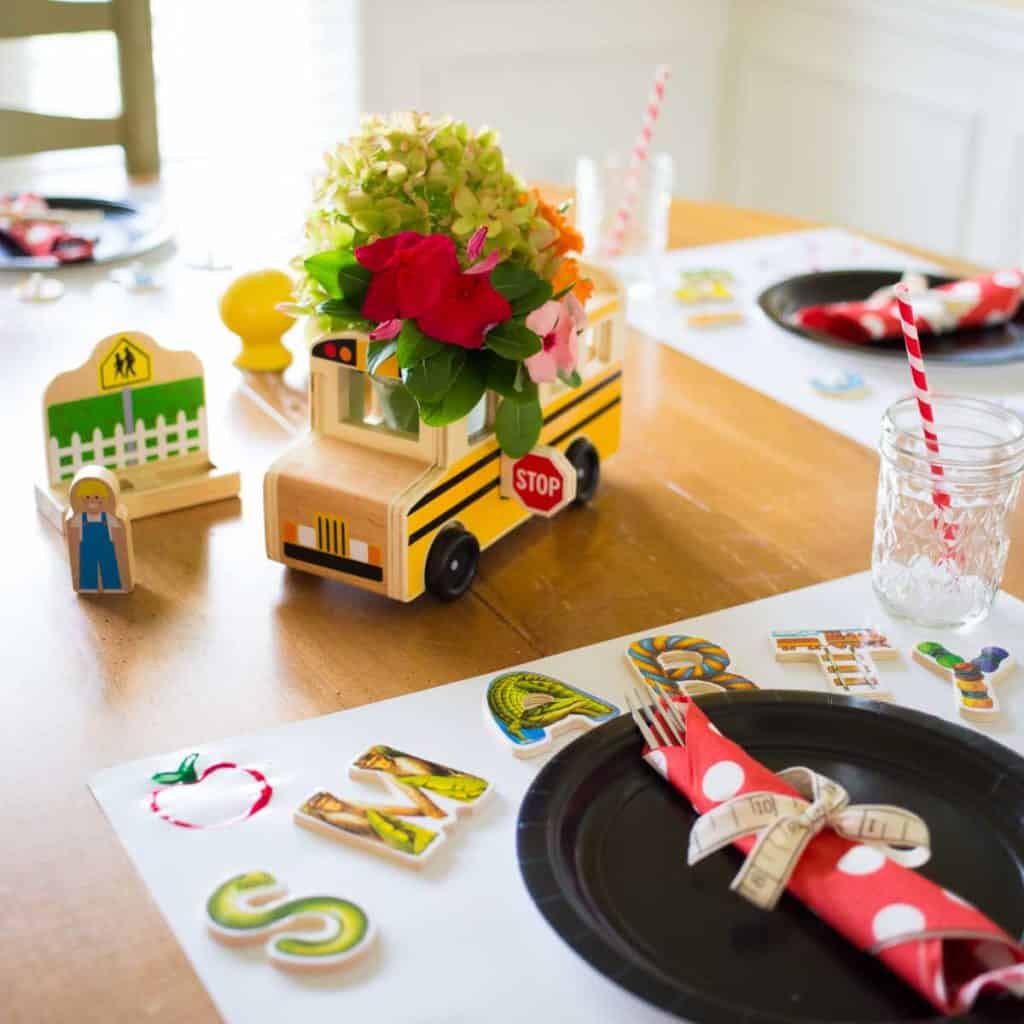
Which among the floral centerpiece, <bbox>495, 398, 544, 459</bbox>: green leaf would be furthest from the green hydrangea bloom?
<bbox>495, 398, 544, 459</bbox>: green leaf

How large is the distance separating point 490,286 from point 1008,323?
0.92 metres

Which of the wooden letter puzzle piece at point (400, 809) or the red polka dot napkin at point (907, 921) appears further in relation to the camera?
the wooden letter puzzle piece at point (400, 809)

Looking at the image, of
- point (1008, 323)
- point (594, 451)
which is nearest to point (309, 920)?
point (594, 451)

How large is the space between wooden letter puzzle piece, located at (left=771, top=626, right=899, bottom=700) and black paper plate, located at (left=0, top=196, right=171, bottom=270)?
1165 millimetres

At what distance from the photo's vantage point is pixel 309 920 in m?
0.80

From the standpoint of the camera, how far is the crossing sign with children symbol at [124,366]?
4.00 ft

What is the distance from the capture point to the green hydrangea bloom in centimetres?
112

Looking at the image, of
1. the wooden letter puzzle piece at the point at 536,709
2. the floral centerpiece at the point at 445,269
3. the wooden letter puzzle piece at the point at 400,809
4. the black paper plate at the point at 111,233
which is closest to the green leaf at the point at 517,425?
the floral centerpiece at the point at 445,269

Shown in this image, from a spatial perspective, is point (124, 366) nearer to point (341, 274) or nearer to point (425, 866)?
point (341, 274)

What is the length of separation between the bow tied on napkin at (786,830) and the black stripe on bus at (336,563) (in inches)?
14.7

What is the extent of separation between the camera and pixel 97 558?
3.71 ft

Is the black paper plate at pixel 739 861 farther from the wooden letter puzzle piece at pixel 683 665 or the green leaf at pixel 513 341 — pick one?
the green leaf at pixel 513 341

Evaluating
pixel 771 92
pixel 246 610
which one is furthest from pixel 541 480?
pixel 771 92

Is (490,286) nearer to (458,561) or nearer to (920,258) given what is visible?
(458,561)
